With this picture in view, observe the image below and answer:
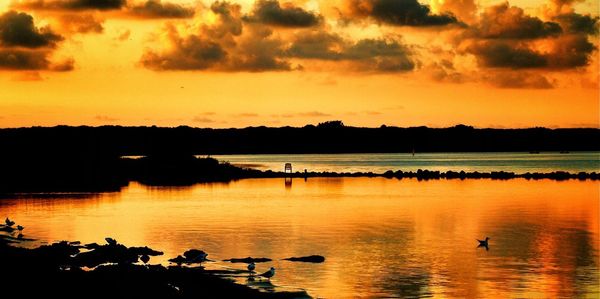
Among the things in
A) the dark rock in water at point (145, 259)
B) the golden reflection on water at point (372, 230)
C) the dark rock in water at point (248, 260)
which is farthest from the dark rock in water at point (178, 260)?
the dark rock in water at point (248, 260)

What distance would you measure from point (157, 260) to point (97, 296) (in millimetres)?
13535

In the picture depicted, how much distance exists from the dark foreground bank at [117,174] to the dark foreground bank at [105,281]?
60.2 meters

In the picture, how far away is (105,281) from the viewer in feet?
94.6

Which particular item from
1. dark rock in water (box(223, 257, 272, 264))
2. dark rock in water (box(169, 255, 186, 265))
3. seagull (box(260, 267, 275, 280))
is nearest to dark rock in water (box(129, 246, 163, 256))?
dark rock in water (box(169, 255, 186, 265))

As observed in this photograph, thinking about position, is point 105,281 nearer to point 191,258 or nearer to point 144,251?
point 191,258

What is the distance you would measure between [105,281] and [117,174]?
86.6 m

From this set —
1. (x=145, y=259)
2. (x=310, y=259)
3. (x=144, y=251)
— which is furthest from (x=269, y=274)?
(x=144, y=251)

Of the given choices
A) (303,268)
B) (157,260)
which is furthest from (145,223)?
(303,268)

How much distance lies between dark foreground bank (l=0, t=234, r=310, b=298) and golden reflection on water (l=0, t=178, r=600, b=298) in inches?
139

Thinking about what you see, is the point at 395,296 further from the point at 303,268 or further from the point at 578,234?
the point at 578,234

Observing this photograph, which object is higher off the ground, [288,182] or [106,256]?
[288,182]

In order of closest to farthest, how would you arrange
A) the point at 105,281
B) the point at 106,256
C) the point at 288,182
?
the point at 105,281 < the point at 106,256 < the point at 288,182

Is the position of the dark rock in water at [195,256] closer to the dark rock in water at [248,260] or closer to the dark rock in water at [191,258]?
the dark rock in water at [191,258]

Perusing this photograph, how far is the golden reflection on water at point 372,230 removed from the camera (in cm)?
3559
